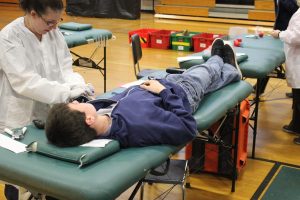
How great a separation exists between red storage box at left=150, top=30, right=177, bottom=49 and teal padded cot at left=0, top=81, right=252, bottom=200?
493 centimetres

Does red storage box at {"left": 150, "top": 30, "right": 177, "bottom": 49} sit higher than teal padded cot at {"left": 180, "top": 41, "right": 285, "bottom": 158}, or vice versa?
teal padded cot at {"left": 180, "top": 41, "right": 285, "bottom": 158}

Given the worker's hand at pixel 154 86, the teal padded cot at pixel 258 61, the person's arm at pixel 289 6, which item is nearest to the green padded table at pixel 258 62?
the teal padded cot at pixel 258 61

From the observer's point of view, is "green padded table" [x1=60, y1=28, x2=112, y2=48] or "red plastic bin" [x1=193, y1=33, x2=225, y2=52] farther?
"red plastic bin" [x1=193, y1=33, x2=225, y2=52]

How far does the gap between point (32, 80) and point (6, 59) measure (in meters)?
0.15

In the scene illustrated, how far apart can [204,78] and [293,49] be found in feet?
3.77

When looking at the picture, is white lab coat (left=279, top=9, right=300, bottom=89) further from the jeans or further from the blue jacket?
the blue jacket

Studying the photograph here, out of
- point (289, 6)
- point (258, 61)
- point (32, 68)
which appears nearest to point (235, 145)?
point (258, 61)

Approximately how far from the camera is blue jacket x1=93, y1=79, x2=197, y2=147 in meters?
1.71

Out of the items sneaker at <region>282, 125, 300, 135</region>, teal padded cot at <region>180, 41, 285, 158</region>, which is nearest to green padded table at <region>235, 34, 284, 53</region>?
teal padded cot at <region>180, 41, 285, 158</region>

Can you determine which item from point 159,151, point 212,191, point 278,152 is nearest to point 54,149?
point 159,151

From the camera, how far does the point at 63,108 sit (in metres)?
1.61

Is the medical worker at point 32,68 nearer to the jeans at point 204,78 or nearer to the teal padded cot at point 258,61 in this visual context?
the jeans at point 204,78

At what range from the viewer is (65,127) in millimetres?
1588

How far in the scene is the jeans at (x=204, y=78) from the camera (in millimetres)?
2268
